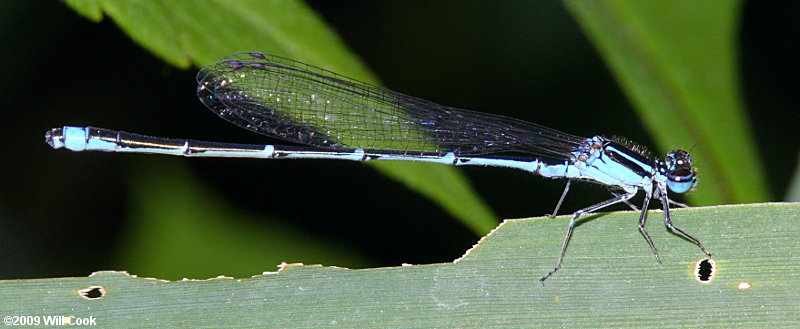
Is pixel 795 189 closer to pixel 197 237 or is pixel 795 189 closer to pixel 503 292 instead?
pixel 503 292

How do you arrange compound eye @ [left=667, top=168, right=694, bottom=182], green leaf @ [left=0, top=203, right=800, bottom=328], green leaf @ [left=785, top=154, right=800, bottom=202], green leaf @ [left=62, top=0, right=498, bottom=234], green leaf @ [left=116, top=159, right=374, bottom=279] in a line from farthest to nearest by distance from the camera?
green leaf @ [left=116, top=159, right=374, bottom=279], green leaf @ [left=785, top=154, right=800, bottom=202], compound eye @ [left=667, top=168, right=694, bottom=182], green leaf @ [left=62, top=0, right=498, bottom=234], green leaf @ [left=0, top=203, right=800, bottom=328]

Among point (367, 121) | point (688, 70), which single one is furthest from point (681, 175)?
point (367, 121)

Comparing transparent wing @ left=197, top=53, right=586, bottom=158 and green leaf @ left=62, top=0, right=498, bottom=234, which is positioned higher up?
green leaf @ left=62, top=0, right=498, bottom=234

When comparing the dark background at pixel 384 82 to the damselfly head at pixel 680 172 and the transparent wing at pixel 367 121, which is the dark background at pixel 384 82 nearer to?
the transparent wing at pixel 367 121

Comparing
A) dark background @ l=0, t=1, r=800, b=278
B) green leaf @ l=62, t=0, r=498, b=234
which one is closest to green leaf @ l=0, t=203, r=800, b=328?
green leaf @ l=62, t=0, r=498, b=234

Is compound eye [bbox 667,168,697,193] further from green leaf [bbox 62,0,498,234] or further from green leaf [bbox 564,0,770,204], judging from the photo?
green leaf [bbox 62,0,498,234]

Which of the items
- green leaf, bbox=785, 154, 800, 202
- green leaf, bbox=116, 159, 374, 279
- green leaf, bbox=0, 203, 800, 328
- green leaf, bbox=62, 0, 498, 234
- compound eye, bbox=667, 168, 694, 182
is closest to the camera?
green leaf, bbox=0, 203, 800, 328
